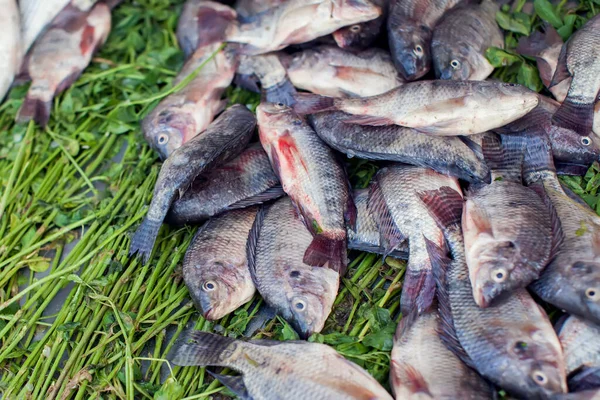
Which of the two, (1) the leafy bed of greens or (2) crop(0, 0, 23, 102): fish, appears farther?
(2) crop(0, 0, 23, 102): fish

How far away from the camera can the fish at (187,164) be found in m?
3.56

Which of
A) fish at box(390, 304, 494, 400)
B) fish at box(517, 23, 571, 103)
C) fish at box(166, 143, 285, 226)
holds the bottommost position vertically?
fish at box(390, 304, 494, 400)

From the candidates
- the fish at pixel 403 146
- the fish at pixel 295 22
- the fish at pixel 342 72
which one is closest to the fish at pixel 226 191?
the fish at pixel 403 146

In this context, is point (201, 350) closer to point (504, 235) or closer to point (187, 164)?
point (187, 164)

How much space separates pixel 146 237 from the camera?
3568mm

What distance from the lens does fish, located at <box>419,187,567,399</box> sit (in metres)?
2.63

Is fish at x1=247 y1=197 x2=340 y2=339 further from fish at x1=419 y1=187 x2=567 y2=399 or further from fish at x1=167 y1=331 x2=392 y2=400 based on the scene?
fish at x1=419 y1=187 x2=567 y2=399

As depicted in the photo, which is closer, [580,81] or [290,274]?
[290,274]

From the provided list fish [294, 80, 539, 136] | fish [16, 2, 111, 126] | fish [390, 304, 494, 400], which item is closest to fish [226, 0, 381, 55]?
fish [294, 80, 539, 136]

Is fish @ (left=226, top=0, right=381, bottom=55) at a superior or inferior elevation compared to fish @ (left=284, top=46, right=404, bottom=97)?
superior

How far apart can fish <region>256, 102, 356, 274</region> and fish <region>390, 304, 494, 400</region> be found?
1.81 ft

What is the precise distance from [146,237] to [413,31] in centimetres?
214

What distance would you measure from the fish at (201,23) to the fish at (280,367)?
2.36m

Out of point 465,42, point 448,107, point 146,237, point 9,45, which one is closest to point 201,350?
point 146,237
